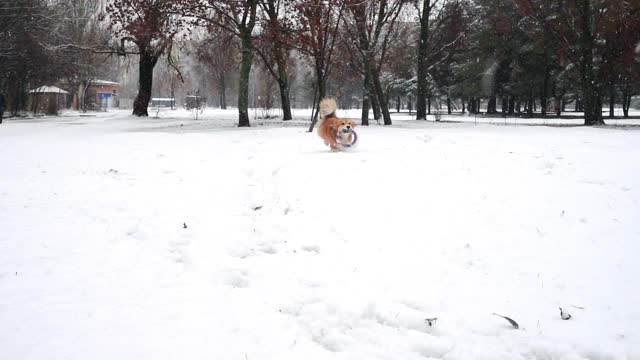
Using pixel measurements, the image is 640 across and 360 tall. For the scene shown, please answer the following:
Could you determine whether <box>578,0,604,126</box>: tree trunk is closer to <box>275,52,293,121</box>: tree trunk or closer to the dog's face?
<box>275,52,293,121</box>: tree trunk

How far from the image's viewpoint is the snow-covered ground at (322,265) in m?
2.84

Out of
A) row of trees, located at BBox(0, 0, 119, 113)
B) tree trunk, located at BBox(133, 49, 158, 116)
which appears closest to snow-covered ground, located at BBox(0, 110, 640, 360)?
row of trees, located at BBox(0, 0, 119, 113)

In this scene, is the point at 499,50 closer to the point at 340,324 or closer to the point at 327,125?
the point at 327,125

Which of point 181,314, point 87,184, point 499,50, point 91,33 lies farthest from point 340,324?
point 91,33

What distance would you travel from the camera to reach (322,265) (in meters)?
3.97

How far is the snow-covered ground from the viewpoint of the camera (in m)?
2.84

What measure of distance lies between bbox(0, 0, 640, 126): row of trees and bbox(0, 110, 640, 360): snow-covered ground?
37.5ft

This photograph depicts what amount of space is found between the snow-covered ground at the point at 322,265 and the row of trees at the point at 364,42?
1142 cm

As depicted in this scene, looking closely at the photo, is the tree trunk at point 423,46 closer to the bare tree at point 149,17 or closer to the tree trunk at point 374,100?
the tree trunk at point 374,100

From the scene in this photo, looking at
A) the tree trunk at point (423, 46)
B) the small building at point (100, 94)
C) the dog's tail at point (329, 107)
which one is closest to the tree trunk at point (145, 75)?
the tree trunk at point (423, 46)

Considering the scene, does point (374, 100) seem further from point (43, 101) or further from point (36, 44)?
point (43, 101)

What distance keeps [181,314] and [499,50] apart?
38762mm

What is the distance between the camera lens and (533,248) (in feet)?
13.9

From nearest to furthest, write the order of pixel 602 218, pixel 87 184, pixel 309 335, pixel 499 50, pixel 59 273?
pixel 309 335
pixel 59 273
pixel 602 218
pixel 87 184
pixel 499 50
